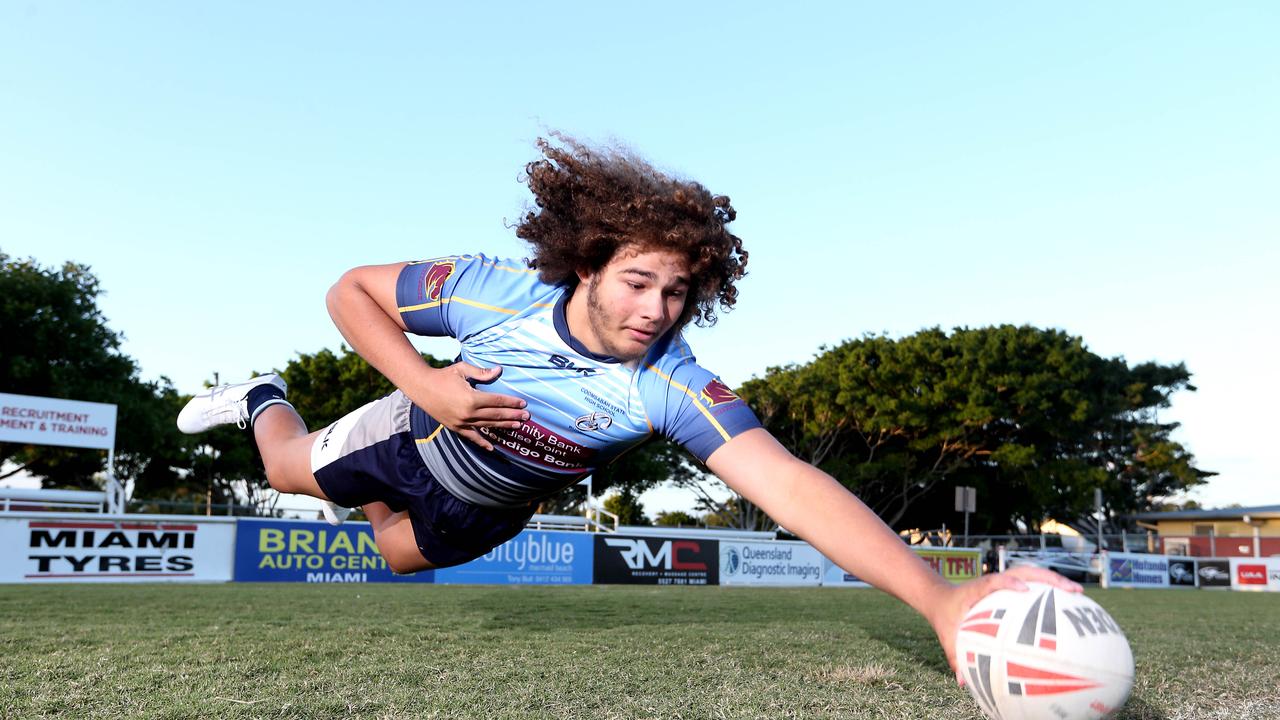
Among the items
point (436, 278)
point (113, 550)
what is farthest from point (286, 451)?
point (113, 550)

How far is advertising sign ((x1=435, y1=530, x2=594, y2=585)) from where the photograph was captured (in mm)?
19031

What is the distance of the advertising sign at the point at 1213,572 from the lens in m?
29.6

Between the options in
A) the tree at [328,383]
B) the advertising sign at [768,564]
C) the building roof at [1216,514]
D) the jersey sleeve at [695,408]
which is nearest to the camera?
the jersey sleeve at [695,408]

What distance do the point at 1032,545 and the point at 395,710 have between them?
40664 millimetres

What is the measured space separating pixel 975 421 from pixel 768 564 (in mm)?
22394

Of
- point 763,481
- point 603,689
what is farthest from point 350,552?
point 763,481

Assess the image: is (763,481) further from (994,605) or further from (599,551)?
(599,551)

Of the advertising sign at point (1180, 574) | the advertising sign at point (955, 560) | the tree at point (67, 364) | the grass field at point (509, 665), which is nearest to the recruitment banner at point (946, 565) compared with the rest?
the advertising sign at point (955, 560)

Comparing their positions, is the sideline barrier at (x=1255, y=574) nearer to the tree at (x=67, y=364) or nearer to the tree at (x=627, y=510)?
the tree at (x=627, y=510)

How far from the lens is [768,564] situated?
23.4 meters

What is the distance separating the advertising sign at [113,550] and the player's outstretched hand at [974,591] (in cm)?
1646

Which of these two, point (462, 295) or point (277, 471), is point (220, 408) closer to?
point (277, 471)

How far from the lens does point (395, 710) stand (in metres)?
4.22

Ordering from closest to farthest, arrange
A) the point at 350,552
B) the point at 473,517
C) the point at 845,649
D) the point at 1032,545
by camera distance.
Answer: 1. the point at 473,517
2. the point at 845,649
3. the point at 350,552
4. the point at 1032,545
